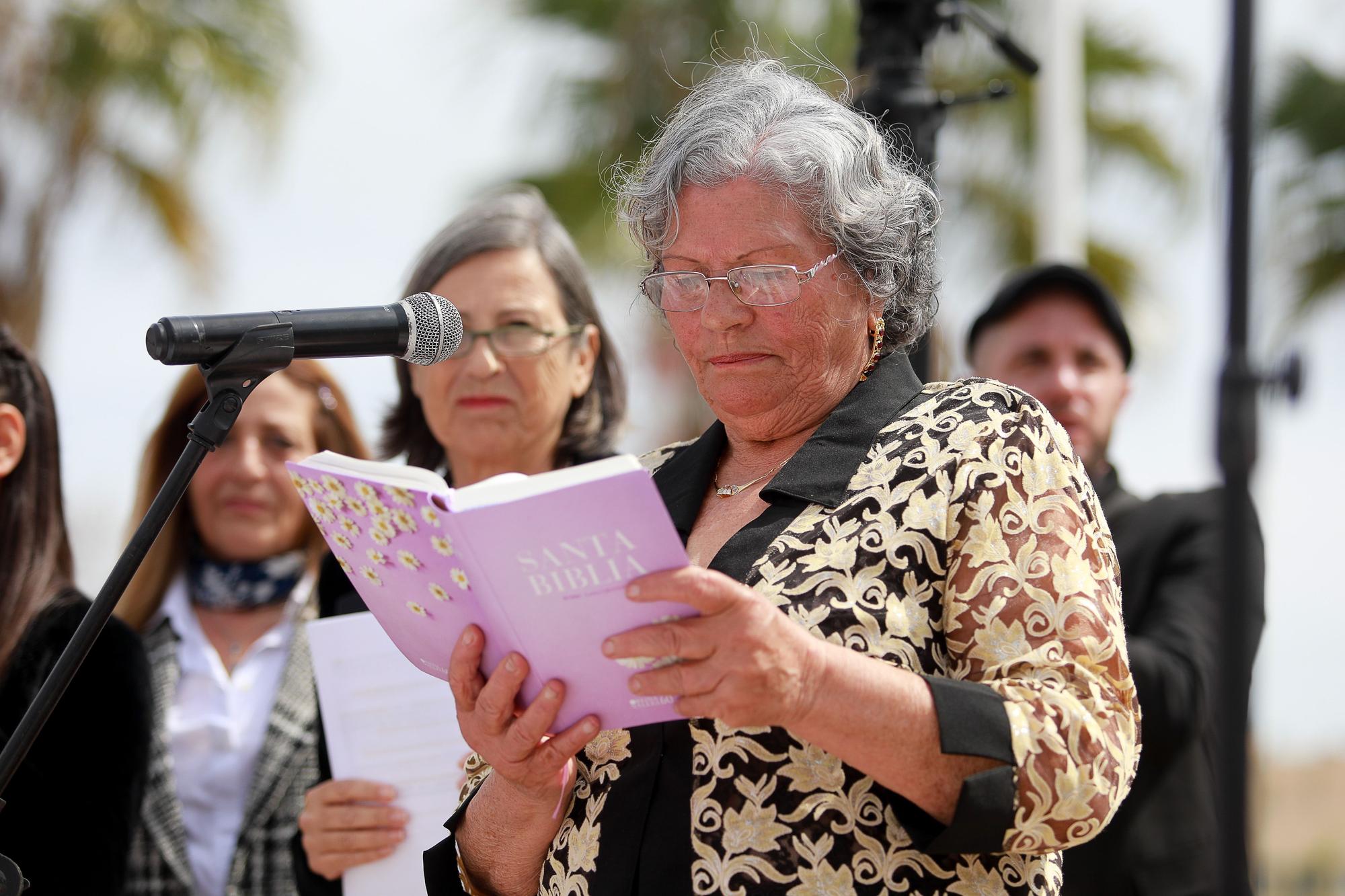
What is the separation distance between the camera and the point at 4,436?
3184 mm

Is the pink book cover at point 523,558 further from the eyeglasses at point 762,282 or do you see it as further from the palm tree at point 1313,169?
the palm tree at point 1313,169

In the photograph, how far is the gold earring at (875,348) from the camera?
2.30 m

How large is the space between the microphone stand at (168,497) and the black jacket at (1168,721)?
196 centimetres

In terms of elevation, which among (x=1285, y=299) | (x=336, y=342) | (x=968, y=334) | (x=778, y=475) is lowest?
(x=1285, y=299)

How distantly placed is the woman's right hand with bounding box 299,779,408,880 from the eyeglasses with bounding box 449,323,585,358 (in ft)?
3.45

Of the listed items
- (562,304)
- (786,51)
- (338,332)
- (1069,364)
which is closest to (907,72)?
(1069,364)

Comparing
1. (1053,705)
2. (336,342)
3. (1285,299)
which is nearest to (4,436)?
(336,342)

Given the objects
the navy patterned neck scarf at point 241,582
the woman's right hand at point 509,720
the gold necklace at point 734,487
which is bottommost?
the navy patterned neck scarf at point 241,582

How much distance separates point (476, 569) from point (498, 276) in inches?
72.7

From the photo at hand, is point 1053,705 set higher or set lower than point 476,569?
lower

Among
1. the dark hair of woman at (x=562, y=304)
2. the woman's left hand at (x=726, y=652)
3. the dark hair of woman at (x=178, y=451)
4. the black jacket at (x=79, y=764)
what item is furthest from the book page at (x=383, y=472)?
the dark hair of woman at (x=178, y=451)

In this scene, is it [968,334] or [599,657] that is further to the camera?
[968,334]

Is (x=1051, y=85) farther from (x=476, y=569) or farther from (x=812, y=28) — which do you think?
(x=476, y=569)

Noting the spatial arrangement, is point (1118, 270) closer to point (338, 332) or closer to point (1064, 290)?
point (1064, 290)
